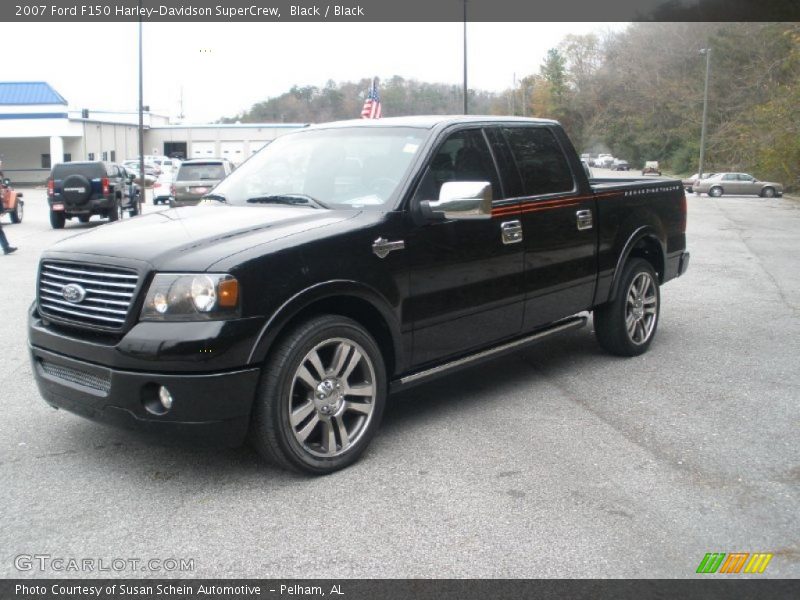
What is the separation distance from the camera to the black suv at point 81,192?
21.9m

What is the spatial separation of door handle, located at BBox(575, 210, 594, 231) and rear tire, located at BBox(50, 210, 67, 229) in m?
19.1

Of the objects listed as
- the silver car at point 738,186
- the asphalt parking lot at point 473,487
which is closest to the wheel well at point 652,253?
the asphalt parking lot at point 473,487

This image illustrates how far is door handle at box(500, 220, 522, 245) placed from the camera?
5.48 meters

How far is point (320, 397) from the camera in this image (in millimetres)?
4367

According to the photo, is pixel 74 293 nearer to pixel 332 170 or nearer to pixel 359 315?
pixel 359 315

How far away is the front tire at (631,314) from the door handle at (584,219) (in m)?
0.69

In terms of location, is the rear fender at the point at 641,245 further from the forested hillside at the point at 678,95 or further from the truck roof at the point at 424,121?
the forested hillside at the point at 678,95

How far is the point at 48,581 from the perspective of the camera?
332 centimetres

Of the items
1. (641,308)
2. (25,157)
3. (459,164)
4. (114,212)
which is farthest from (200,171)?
(25,157)

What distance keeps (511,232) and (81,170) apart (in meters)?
20.1

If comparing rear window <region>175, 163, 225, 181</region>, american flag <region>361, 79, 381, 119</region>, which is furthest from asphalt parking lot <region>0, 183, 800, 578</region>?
rear window <region>175, 163, 225, 181</region>

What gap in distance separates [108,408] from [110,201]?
1996cm

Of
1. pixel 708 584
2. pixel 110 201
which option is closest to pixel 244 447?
pixel 708 584

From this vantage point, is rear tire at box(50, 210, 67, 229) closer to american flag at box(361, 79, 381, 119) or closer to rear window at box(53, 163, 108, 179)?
rear window at box(53, 163, 108, 179)
